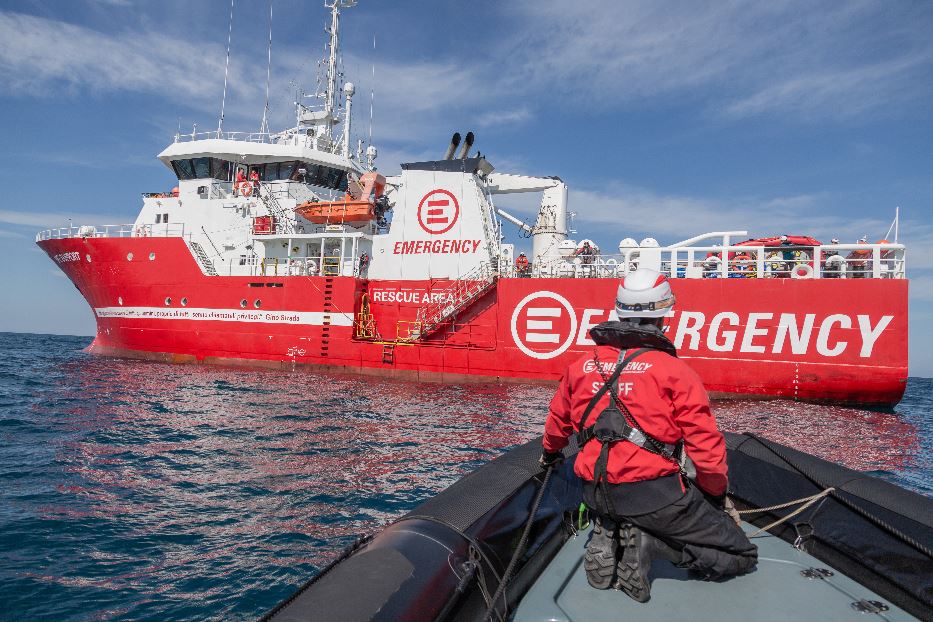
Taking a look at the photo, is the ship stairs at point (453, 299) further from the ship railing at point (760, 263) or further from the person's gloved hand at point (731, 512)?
the person's gloved hand at point (731, 512)

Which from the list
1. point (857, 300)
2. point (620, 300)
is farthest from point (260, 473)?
point (857, 300)

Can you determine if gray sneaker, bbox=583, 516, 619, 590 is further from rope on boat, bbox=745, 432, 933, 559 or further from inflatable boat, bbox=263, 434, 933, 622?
rope on boat, bbox=745, 432, 933, 559

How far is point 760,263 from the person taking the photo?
1261 centimetres

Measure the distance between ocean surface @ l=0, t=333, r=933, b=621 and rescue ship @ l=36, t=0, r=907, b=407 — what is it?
4.80ft

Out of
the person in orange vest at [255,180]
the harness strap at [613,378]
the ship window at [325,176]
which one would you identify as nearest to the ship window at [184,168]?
the person in orange vest at [255,180]

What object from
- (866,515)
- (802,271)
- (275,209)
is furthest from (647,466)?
(275,209)

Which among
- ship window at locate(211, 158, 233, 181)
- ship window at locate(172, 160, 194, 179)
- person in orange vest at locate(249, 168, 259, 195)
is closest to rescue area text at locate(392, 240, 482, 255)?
person in orange vest at locate(249, 168, 259, 195)

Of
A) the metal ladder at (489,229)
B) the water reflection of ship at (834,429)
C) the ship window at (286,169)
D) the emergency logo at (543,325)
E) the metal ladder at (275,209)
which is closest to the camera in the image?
the water reflection of ship at (834,429)

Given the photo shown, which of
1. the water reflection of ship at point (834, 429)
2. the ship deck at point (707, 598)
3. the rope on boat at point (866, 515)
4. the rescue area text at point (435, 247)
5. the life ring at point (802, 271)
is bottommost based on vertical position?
the water reflection of ship at point (834, 429)

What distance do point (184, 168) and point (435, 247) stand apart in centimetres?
1095

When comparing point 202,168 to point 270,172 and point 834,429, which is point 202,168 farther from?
point 834,429

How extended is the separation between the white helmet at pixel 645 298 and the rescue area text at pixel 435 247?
507 inches

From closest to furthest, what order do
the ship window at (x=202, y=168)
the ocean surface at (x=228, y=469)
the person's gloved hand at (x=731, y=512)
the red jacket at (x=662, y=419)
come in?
the red jacket at (x=662, y=419), the person's gloved hand at (x=731, y=512), the ocean surface at (x=228, y=469), the ship window at (x=202, y=168)

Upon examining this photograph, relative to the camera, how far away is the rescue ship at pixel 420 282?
39.6 feet
